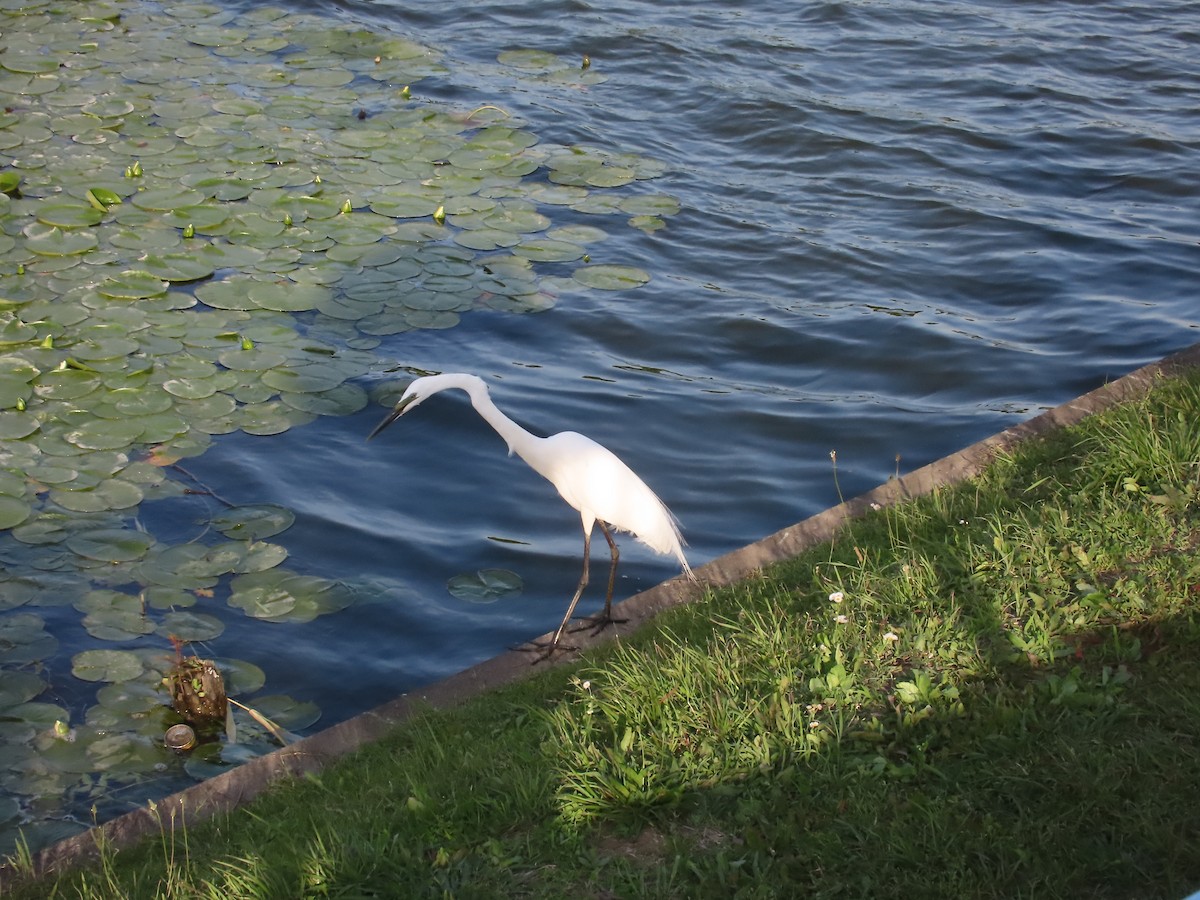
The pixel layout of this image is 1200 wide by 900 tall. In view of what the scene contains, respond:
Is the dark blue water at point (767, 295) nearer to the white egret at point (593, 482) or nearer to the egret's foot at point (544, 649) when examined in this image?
the egret's foot at point (544, 649)

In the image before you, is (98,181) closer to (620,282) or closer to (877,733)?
(620,282)

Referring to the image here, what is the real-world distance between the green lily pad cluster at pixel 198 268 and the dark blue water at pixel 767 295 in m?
0.24

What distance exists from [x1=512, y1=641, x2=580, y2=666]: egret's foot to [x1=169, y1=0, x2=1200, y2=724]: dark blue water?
0.70m

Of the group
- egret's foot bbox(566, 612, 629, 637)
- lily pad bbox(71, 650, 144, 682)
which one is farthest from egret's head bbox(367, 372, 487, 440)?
lily pad bbox(71, 650, 144, 682)

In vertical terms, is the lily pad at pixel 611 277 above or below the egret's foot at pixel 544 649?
above

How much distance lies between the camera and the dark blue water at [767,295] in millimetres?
5711

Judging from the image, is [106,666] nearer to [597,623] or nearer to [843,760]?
[597,623]

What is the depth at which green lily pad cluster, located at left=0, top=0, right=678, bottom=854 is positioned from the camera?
495 centimetres

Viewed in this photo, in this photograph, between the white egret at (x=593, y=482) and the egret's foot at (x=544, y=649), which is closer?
the egret's foot at (x=544, y=649)

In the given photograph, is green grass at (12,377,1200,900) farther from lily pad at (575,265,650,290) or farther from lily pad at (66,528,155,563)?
lily pad at (575,265,650,290)

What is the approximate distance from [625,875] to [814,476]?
379 centimetres

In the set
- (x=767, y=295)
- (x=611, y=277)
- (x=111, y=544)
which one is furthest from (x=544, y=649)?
(x=767, y=295)

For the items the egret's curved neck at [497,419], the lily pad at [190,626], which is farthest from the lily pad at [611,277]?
the lily pad at [190,626]

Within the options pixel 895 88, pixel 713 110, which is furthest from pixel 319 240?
pixel 895 88
